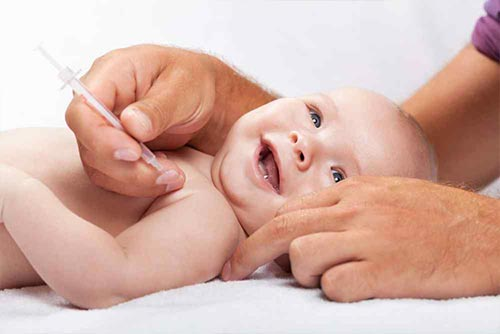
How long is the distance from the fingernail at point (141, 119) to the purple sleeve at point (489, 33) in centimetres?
128

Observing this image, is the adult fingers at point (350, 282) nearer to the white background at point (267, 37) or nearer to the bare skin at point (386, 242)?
the bare skin at point (386, 242)

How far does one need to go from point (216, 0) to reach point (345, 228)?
1.36 metres

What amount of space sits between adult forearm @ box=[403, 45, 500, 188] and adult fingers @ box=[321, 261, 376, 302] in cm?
112

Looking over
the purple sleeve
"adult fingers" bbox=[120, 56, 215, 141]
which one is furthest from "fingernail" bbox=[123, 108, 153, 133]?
the purple sleeve

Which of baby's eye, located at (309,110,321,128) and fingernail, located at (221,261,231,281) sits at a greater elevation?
baby's eye, located at (309,110,321,128)

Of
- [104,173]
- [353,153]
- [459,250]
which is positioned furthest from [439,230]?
[104,173]

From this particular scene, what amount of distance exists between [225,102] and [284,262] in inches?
21.0

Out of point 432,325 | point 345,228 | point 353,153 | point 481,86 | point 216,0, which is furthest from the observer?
point 216,0

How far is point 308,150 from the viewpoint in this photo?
4.74ft

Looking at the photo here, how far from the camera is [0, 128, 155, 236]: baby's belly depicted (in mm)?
1346

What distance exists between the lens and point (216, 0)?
2439 millimetres

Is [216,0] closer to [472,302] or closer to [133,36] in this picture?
[133,36]

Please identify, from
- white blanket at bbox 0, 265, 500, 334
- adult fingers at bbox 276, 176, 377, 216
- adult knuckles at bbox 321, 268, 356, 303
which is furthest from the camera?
adult fingers at bbox 276, 176, 377, 216

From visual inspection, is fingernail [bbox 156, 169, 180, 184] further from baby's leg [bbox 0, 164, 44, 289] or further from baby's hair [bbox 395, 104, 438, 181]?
baby's hair [bbox 395, 104, 438, 181]
